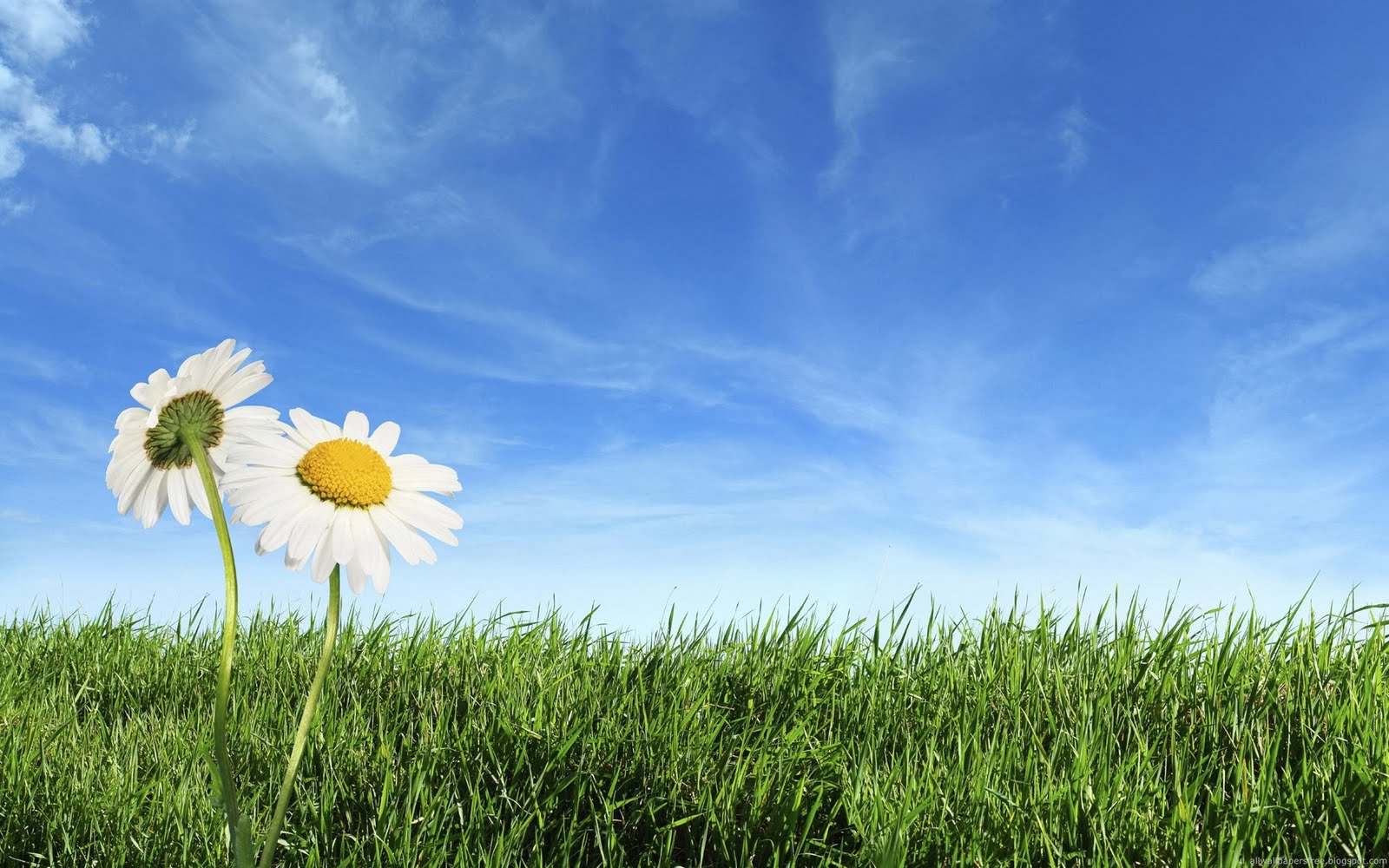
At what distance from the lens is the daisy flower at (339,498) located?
1847 millimetres

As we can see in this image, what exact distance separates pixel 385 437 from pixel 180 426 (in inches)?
17.3

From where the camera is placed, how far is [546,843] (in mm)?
2984

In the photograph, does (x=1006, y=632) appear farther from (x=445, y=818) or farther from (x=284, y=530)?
(x=284, y=530)

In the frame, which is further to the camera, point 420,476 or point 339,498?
point 420,476

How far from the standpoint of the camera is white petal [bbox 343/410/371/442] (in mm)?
2096

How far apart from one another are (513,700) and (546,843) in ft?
2.41

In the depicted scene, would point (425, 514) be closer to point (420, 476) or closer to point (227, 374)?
point (420, 476)

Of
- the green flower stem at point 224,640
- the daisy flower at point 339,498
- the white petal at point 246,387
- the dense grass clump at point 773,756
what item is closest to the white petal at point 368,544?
the daisy flower at point 339,498

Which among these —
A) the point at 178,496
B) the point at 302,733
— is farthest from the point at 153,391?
the point at 302,733

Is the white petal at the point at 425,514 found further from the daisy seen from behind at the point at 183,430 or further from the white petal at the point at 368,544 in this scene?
the daisy seen from behind at the point at 183,430

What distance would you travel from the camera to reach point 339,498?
194 cm

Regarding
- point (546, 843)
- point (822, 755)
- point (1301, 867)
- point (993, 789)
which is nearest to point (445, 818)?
point (546, 843)

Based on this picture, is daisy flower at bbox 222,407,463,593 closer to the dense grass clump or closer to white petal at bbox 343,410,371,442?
white petal at bbox 343,410,371,442

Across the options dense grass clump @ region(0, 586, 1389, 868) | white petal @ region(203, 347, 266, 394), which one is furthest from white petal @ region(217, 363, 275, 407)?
dense grass clump @ region(0, 586, 1389, 868)
